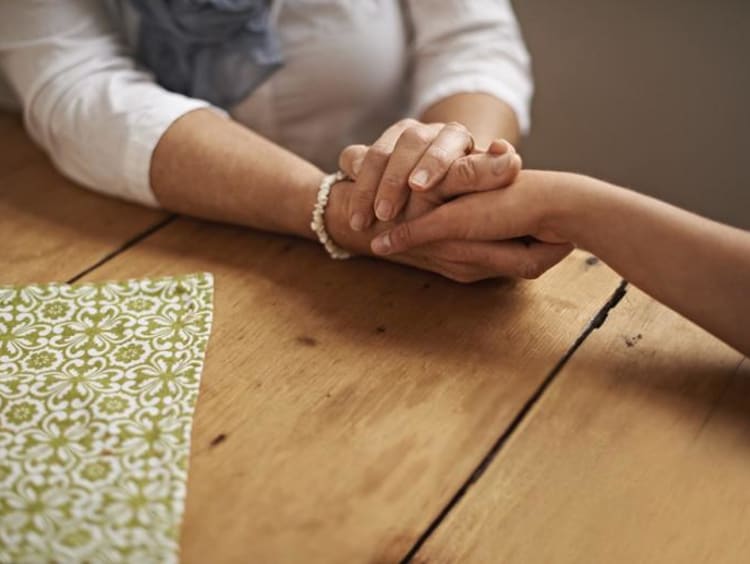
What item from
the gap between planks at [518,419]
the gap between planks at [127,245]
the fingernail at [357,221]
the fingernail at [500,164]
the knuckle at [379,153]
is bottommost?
the gap between planks at [127,245]

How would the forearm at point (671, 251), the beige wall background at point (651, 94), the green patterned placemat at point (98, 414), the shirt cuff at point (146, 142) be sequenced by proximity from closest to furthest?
the green patterned placemat at point (98, 414) < the forearm at point (671, 251) < the shirt cuff at point (146, 142) < the beige wall background at point (651, 94)

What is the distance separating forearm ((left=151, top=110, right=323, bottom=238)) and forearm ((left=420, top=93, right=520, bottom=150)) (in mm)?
193

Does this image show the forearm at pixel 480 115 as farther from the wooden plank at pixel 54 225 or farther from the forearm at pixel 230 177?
the wooden plank at pixel 54 225

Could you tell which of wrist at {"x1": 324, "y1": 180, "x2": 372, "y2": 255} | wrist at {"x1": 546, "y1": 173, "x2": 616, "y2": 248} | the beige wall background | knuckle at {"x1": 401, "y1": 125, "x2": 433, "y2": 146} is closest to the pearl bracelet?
wrist at {"x1": 324, "y1": 180, "x2": 372, "y2": 255}

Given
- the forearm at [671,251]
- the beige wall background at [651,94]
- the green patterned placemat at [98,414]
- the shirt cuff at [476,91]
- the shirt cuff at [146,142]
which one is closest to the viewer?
the green patterned placemat at [98,414]

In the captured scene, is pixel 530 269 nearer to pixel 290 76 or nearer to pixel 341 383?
pixel 341 383

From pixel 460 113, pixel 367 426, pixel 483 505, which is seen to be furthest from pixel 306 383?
pixel 460 113

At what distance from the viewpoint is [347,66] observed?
1.03 metres

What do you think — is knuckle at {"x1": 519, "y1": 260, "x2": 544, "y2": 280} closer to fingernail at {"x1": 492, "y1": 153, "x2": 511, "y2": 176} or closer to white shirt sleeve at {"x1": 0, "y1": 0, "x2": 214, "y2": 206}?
Answer: fingernail at {"x1": 492, "y1": 153, "x2": 511, "y2": 176}

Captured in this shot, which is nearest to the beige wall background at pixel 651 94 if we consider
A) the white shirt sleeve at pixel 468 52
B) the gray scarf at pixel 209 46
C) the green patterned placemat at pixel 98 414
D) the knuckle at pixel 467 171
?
the white shirt sleeve at pixel 468 52

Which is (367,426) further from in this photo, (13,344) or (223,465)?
(13,344)

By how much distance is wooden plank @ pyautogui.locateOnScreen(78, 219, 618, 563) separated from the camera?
0.56 meters

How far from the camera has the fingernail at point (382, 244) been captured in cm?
79

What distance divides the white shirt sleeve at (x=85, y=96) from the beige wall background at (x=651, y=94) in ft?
3.10
